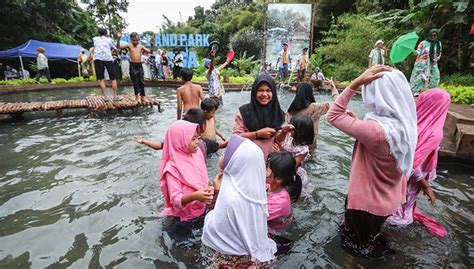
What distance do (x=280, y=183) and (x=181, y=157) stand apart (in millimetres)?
968

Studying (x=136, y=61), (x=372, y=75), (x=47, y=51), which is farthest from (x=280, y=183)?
(x=47, y=51)

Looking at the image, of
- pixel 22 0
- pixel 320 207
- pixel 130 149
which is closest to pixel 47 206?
pixel 130 149

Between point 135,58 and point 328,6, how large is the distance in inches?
804

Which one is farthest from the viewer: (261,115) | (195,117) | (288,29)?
(288,29)

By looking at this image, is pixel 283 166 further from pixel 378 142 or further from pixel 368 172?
pixel 378 142

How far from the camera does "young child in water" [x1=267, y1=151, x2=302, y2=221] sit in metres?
2.50

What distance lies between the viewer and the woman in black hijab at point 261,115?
307 cm

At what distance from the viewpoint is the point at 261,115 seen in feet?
10.5

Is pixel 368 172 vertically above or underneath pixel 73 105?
above

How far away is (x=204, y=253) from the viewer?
277 cm

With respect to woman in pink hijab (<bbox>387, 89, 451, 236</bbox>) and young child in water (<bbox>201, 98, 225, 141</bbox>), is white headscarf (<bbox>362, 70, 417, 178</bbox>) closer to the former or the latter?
woman in pink hijab (<bbox>387, 89, 451, 236</bbox>)

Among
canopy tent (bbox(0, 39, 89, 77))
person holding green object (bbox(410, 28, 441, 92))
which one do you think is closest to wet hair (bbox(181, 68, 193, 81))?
person holding green object (bbox(410, 28, 441, 92))

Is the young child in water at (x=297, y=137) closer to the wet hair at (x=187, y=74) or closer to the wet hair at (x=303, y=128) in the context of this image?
the wet hair at (x=303, y=128)

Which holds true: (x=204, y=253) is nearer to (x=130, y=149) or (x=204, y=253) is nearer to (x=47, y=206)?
(x=47, y=206)
